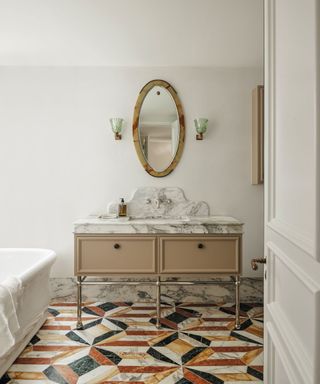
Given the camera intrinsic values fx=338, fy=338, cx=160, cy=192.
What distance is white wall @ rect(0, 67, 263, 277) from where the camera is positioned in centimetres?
351

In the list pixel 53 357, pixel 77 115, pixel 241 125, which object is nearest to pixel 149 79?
pixel 77 115

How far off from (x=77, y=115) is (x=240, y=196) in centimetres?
190

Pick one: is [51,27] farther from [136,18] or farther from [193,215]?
[193,215]

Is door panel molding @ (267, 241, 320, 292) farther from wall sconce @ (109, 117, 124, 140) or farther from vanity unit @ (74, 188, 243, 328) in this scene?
wall sconce @ (109, 117, 124, 140)

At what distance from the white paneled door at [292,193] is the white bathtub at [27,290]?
1629 mm

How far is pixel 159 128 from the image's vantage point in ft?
11.5

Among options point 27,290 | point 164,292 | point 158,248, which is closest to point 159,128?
point 158,248

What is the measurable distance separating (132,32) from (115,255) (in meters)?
1.84

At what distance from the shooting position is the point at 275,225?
48.1 inches

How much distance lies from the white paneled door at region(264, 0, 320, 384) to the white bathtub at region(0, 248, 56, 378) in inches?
64.1

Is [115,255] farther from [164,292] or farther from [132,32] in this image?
[132,32]

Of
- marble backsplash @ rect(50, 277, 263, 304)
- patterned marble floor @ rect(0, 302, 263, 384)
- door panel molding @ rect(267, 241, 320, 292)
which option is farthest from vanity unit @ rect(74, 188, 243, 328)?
door panel molding @ rect(267, 241, 320, 292)

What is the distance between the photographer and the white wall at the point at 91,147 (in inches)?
138

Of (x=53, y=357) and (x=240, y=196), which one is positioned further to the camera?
(x=240, y=196)
